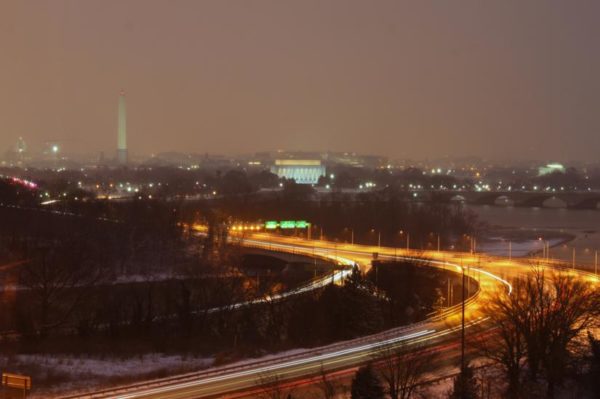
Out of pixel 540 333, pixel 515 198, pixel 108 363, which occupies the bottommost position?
pixel 108 363

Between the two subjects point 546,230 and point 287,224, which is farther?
point 546,230

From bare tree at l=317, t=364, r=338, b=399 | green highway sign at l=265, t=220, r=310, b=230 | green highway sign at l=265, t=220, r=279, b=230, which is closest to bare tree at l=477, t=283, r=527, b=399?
bare tree at l=317, t=364, r=338, b=399

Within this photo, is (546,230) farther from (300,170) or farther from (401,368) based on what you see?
(300,170)

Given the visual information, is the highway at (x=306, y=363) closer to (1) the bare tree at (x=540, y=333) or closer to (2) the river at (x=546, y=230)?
(1) the bare tree at (x=540, y=333)

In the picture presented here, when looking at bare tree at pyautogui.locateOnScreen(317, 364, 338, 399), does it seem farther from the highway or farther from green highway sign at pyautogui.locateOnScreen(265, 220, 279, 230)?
green highway sign at pyautogui.locateOnScreen(265, 220, 279, 230)

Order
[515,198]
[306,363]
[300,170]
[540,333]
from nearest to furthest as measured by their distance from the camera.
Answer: [306,363] < [540,333] < [515,198] < [300,170]

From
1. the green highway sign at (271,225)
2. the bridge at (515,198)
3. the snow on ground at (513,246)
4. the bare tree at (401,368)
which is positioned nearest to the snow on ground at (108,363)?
the bare tree at (401,368)

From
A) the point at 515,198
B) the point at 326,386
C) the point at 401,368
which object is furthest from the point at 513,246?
the point at 515,198

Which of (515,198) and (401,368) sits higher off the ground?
(515,198)

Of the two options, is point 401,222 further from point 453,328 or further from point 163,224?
point 453,328

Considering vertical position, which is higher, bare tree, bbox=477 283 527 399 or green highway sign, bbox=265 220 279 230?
green highway sign, bbox=265 220 279 230
